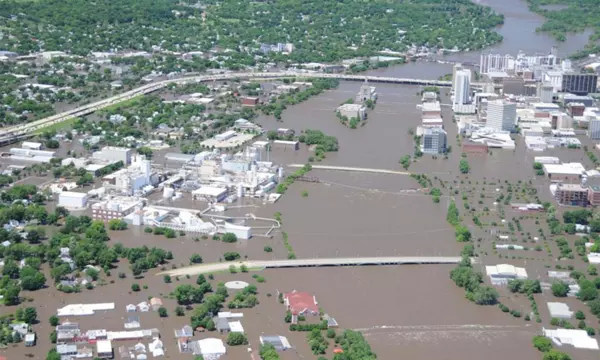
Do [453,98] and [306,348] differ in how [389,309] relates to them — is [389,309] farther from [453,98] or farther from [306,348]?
[453,98]

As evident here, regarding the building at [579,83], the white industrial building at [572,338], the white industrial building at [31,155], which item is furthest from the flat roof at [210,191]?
the building at [579,83]

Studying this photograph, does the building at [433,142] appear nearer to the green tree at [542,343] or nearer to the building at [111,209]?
the building at [111,209]

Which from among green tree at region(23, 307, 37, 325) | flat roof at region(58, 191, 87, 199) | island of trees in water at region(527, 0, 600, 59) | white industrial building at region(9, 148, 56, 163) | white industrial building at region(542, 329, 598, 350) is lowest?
white industrial building at region(542, 329, 598, 350)

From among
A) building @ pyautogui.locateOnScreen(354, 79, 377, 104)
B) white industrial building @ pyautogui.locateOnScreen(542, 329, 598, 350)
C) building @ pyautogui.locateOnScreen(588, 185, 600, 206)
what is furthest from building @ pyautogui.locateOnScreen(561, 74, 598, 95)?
white industrial building @ pyautogui.locateOnScreen(542, 329, 598, 350)

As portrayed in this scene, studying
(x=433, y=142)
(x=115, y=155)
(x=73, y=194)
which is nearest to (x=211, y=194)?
(x=73, y=194)

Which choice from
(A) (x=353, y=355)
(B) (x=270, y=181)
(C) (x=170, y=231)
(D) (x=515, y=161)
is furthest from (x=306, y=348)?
(D) (x=515, y=161)

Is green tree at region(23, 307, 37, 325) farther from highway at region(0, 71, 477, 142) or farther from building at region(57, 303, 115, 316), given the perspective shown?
highway at region(0, 71, 477, 142)
